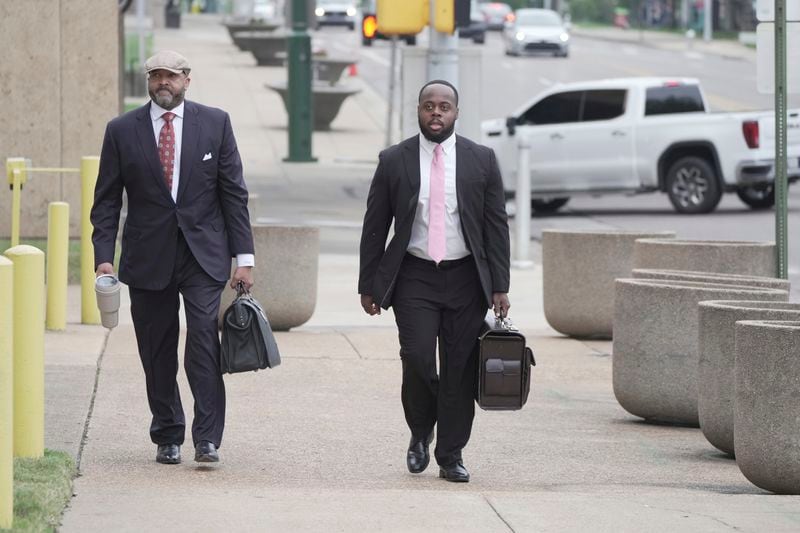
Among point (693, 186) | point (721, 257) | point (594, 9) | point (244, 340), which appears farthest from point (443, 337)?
point (594, 9)

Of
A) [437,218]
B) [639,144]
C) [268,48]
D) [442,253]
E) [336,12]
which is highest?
[336,12]

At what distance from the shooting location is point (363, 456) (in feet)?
26.9

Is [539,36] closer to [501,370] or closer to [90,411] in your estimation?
[90,411]

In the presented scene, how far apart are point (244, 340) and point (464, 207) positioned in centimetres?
114

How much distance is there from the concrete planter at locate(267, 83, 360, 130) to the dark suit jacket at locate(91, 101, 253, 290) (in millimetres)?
27730

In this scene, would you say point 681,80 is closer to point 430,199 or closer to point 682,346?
point 682,346

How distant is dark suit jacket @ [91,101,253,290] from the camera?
24.4 ft

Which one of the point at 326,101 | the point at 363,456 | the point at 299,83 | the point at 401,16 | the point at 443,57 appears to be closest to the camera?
the point at 363,456

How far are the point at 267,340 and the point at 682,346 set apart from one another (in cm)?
265

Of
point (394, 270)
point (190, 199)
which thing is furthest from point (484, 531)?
Answer: point (190, 199)

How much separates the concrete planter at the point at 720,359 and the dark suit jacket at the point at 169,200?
7.22 ft

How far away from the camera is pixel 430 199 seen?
730cm

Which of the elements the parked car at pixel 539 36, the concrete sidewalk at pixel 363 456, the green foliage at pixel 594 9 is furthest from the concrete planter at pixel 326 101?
the green foliage at pixel 594 9

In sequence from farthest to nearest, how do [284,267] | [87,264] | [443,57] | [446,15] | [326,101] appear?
[326,101] < [443,57] < [446,15] < [87,264] < [284,267]
